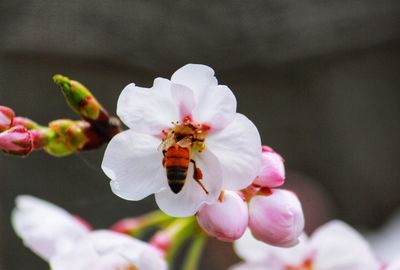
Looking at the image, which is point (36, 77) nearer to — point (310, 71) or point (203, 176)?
point (310, 71)

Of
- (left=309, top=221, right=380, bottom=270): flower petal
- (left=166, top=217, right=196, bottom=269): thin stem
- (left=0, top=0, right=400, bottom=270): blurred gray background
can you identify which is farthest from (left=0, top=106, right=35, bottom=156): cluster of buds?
(left=0, top=0, right=400, bottom=270): blurred gray background

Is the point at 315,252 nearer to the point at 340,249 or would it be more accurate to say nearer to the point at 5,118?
the point at 340,249

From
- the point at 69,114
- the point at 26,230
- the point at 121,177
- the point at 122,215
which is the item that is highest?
the point at 121,177

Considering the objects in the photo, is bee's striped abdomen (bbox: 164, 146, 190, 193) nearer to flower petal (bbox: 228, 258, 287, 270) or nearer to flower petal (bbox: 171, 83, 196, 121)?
flower petal (bbox: 171, 83, 196, 121)

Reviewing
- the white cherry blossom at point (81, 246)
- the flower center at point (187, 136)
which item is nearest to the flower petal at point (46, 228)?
the white cherry blossom at point (81, 246)

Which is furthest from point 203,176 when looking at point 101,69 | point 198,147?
point 101,69

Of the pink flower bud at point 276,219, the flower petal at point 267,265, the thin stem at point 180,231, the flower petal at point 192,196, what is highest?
the flower petal at point 192,196

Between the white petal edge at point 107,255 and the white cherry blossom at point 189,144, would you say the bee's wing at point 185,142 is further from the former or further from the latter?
the white petal edge at point 107,255
